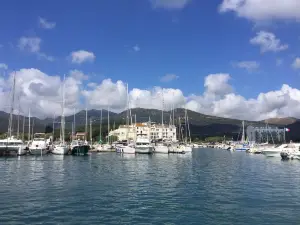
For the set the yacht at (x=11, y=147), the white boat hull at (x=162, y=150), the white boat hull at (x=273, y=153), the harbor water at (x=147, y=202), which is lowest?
the harbor water at (x=147, y=202)

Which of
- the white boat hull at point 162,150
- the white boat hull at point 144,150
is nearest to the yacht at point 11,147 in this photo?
the white boat hull at point 144,150

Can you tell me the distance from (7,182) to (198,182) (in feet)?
80.3

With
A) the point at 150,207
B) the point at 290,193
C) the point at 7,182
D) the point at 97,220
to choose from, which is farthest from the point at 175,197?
the point at 7,182

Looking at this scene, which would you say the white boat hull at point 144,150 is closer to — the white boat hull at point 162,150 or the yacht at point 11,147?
the white boat hull at point 162,150

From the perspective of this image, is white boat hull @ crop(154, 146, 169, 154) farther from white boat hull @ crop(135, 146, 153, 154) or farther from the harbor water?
the harbor water

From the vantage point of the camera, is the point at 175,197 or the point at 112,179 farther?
the point at 112,179

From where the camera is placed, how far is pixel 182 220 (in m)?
23.2

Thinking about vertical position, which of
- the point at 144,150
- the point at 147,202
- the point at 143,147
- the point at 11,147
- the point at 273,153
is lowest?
the point at 147,202

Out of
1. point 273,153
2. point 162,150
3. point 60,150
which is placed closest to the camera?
point 60,150

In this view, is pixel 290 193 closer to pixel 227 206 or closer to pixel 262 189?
pixel 262 189

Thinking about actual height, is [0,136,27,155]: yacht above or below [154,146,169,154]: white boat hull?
above

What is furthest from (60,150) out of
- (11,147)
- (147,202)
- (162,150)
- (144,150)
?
(147,202)

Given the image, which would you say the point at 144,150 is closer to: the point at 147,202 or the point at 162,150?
the point at 162,150

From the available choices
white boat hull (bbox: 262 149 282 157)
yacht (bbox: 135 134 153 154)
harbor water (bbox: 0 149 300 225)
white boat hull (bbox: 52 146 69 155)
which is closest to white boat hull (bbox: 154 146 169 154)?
yacht (bbox: 135 134 153 154)
